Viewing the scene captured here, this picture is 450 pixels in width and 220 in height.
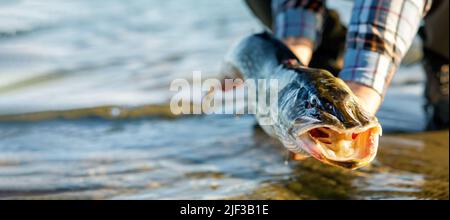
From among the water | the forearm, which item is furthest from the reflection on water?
the forearm

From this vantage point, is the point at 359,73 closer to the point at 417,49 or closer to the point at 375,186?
the point at 375,186

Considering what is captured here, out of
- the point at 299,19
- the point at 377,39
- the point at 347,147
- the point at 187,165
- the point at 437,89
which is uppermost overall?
the point at 299,19

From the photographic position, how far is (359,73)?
184 centimetres

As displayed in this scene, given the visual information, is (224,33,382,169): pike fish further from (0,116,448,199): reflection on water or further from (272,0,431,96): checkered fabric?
(0,116,448,199): reflection on water

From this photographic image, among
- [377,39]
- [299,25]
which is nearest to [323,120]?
[377,39]

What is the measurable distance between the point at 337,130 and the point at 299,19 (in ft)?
3.27

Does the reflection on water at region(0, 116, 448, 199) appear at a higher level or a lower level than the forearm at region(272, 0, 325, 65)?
lower

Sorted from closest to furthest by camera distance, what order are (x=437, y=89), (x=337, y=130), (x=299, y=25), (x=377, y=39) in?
(x=337, y=130)
(x=377, y=39)
(x=299, y=25)
(x=437, y=89)

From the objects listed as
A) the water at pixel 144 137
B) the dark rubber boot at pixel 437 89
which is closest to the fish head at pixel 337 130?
the water at pixel 144 137

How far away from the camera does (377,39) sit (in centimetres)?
189

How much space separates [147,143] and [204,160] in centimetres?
33

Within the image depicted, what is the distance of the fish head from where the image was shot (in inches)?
54.5

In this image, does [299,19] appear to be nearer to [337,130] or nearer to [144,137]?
[144,137]

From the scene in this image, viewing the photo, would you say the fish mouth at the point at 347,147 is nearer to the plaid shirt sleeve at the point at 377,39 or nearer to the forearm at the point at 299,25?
the plaid shirt sleeve at the point at 377,39
